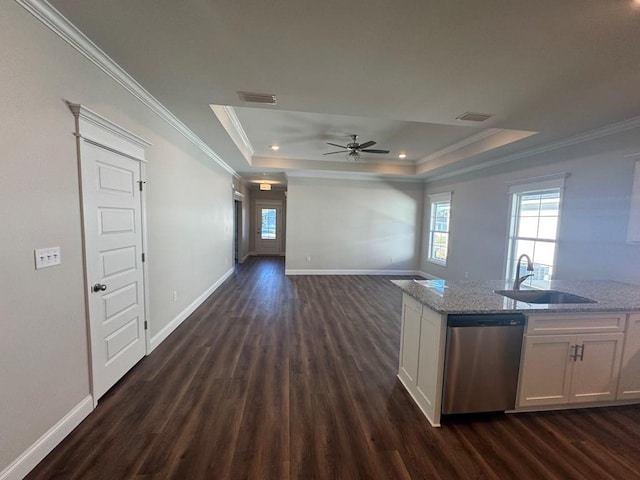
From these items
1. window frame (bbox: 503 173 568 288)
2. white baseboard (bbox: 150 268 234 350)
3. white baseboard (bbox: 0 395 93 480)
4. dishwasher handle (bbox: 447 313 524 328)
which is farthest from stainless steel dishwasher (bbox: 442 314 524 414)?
white baseboard (bbox: 150 268 234 350)

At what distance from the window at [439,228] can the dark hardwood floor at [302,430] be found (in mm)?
4274

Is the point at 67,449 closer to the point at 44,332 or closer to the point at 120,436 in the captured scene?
the point at 120,436

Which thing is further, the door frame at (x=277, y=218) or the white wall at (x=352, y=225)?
the door frame at (x=277, y=218)

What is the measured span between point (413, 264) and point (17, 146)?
→ 25.2ft

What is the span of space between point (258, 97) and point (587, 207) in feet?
13.3

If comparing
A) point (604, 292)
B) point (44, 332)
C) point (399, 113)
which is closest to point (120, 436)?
point (44, 332)

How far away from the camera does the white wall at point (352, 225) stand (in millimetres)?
7188

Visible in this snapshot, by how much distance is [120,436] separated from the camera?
187 centimetres

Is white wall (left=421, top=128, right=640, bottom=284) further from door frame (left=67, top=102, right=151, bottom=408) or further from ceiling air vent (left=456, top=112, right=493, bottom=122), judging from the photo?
door frame (left=67, top=102, right=151, bottom=408)

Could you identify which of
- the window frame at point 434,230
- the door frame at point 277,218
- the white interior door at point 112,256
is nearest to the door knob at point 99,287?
the white interior door at point 112,256

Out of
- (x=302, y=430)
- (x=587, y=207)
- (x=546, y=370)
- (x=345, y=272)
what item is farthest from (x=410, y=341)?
(x=345, y=272)

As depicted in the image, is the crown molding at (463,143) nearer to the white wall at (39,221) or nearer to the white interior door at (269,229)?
the white wall at (39,221)

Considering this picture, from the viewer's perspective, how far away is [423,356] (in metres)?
2.21

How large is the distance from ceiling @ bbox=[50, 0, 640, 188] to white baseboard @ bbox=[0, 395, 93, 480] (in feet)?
8.44
